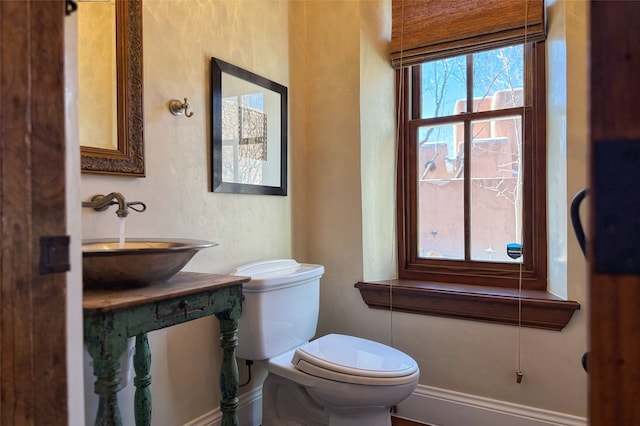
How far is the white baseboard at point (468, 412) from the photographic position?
168 centimetres

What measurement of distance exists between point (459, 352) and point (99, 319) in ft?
4.91

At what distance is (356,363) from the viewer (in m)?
1.48

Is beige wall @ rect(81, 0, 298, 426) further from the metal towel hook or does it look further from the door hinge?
the door hinge

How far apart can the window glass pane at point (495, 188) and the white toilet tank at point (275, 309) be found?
822 millimetres

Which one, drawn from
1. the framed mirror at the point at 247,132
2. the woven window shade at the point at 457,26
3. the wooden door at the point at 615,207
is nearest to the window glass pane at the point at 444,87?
the woven window shade at the point at 457,26

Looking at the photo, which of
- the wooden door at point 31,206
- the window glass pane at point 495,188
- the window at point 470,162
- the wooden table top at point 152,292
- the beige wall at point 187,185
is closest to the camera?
the wooden door at point 31,206

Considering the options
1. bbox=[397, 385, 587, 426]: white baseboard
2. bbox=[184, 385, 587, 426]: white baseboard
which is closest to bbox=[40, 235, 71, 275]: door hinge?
bbox=[184, 385, 587, 426]: white baseboard

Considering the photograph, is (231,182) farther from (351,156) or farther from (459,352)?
(459,352)

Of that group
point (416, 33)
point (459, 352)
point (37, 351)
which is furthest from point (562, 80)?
point (37, 351)

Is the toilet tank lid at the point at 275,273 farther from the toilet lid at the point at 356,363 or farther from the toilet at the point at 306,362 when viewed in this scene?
the toilet lid at the point at 356,363

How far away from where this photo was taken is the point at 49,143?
69 cm

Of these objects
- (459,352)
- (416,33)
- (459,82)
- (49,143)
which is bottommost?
(459,352)

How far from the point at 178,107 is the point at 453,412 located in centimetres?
172

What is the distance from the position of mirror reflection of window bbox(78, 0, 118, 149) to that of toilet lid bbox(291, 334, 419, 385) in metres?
1.00
